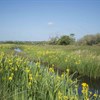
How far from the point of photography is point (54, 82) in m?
4.85

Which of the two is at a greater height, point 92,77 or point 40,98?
point 40,98

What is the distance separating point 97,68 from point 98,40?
3503cm

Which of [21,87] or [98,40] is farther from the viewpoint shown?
[98,40]

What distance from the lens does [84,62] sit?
433 inches

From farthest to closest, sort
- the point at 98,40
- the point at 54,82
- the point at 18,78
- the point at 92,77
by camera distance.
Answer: the point at 98,40, the point at 92,77, the point at 18,78, the point at 54,82

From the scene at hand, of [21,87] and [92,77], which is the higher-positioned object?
[21,87]

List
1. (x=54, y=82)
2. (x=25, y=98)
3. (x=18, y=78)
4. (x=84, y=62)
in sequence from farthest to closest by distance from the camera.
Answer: (x=84, y=62) → (x=18, y=78) → (x=54, y=82) → (x=25, y=98)

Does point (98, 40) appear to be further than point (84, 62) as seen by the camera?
Yes

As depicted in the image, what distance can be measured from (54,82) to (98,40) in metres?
40.7

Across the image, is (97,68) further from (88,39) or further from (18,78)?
(88,39)

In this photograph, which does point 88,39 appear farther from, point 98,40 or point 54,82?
point 54,82

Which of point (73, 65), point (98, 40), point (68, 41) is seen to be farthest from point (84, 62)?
point (68, 41)

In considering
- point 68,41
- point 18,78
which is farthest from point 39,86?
point 68,41

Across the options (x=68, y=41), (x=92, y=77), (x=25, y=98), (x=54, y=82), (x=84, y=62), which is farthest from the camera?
(x=68, y=41)
